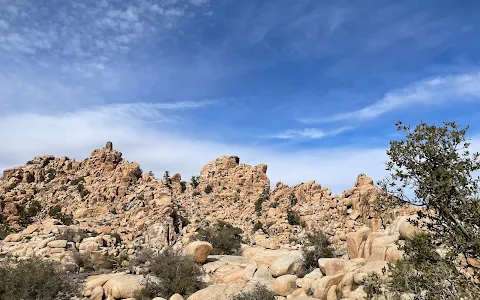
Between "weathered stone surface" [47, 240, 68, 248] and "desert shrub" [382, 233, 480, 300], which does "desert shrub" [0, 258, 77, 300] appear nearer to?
"weathered stone surface" [47, 240, 68, 248]

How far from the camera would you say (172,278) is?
64.1 feet

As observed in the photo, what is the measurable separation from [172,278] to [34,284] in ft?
25.1

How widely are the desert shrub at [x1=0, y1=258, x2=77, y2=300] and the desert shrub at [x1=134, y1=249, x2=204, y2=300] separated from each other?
4678 mm

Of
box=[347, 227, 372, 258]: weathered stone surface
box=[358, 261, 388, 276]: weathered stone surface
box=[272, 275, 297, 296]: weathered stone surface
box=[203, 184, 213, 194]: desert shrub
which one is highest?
box=[203, 184, 213, 194]: desert shrub

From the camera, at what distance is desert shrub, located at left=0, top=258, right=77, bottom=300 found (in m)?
18.0

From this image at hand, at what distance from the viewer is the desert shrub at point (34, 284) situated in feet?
59.0

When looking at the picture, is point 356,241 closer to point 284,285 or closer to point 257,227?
point 284,285

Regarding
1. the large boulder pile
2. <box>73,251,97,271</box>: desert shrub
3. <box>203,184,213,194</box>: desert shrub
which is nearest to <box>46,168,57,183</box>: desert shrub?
the large boulder pile

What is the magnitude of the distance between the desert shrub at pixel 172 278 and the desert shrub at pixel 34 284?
4678mm

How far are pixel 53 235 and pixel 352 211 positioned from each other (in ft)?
101

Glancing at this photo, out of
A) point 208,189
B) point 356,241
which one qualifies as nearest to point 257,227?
point 208,189

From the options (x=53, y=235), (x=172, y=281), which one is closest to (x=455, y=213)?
(x=172, y=281)

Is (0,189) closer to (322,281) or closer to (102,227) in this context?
(102,227)

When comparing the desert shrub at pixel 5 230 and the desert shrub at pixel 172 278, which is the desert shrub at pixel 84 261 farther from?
the desert shrub at pixel 5 230
